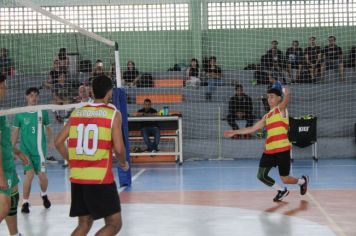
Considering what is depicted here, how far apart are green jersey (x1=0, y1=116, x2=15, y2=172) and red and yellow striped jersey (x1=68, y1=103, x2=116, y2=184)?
3.66 ft

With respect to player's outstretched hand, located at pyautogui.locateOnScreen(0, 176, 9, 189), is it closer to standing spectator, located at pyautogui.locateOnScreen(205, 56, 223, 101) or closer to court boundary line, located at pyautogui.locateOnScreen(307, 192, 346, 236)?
court boundary line, located at pyautogui.locateOnScreen(307, 192, 346, 236)

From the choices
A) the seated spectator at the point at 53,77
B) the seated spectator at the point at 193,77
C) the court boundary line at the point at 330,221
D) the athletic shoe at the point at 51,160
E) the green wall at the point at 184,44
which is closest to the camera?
the court boundary line at the point at 330,221

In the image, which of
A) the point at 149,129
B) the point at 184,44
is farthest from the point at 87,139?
the point at 184,44

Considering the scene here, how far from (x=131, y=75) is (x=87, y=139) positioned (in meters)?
14.1

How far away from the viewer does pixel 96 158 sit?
6289mm

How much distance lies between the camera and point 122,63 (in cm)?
2156

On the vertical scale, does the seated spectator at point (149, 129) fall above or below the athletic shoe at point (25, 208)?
above

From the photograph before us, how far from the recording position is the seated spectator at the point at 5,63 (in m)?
19.2

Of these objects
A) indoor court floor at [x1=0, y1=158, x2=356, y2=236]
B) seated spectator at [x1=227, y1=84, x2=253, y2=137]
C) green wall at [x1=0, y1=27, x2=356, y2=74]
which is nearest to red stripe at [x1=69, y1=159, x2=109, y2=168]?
indoor court floor at [x1=0, y1=158, x2=356, y2=236]

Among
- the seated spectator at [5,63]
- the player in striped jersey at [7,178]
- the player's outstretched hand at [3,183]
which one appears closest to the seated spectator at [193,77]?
the seated spectator at [5,63]

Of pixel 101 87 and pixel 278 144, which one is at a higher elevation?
pixel 101 87

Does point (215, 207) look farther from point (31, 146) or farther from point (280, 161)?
point (31, 146)

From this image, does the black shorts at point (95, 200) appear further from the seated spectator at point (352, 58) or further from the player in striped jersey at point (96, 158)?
the seated spectator at point (352, 58)

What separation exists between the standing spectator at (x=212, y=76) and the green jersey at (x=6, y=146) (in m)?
13.3
